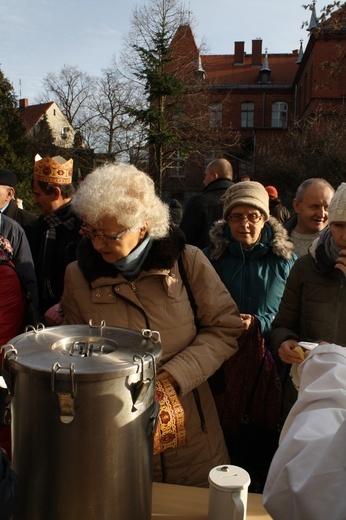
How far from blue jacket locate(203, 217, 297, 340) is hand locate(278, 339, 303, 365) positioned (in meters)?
0.55

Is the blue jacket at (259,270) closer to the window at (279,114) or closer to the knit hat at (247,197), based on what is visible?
the knit hat at (247,197)

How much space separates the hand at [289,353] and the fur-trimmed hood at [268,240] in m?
0.69

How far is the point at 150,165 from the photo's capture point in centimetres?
2328

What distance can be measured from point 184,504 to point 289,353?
0.72m

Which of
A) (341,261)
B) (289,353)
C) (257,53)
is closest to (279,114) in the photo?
(257,53)

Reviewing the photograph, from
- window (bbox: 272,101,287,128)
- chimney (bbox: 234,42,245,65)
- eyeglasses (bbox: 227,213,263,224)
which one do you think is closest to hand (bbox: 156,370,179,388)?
eyeglasses (bbox: 227,213,263,224)

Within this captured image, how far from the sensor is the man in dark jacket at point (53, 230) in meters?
3.08

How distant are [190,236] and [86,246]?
235 cm

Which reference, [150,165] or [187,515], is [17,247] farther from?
[150,165]

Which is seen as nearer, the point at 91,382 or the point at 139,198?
the point at 91,382

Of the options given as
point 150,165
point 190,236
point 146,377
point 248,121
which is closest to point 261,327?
point 146,377

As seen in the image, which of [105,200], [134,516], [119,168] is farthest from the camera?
[119,168]

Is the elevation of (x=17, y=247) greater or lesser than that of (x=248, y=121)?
lesser

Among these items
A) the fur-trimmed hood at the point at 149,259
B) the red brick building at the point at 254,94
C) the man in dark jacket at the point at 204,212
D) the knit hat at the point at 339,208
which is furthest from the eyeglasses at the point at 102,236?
the red brick building at the point at 254,94
